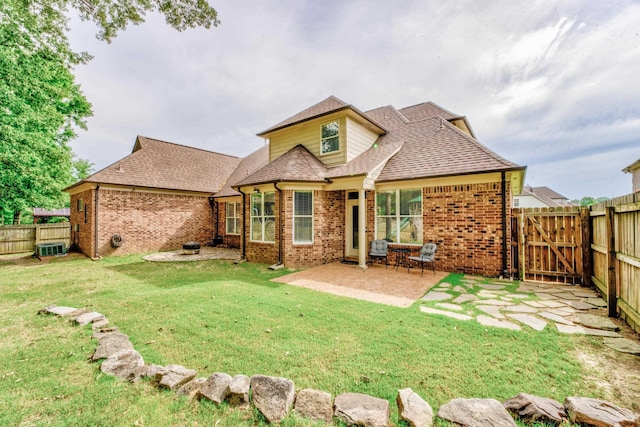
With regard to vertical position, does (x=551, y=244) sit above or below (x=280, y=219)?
below

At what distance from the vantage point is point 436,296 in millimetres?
5918

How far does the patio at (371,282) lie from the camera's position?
19.8 feet

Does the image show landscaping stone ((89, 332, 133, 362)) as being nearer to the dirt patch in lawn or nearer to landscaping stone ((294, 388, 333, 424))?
landscaping stone ((294, 388, 333, 424))

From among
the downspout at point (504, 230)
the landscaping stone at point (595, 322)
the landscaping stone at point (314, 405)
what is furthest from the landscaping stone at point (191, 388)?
the downspout at point (504, 230)

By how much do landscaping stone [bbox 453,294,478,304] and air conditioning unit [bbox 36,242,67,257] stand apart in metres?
17.3

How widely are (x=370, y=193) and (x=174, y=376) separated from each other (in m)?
8.23

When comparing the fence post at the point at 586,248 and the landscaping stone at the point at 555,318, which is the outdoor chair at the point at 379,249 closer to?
the landscaping stone at the point at 555,318

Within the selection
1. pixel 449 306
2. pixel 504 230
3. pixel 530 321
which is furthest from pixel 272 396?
pixel 504 230

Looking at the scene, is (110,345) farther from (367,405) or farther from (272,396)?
(367,405)

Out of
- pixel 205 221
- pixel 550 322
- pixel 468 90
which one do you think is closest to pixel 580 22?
pixel 468 90

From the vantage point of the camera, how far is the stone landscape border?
209 cm

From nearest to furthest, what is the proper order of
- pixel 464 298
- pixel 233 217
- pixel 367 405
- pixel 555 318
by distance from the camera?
pixel 367 405, pixel 555 318, pixel 464 298, pixel 233 217

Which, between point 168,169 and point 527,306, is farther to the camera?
point 168,169

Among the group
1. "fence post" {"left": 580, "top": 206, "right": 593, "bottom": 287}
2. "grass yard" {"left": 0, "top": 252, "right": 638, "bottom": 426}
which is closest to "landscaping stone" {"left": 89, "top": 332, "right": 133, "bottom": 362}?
"grass yard" {"left": 0, "top": 252, "right": 638, "bottom": 426}
